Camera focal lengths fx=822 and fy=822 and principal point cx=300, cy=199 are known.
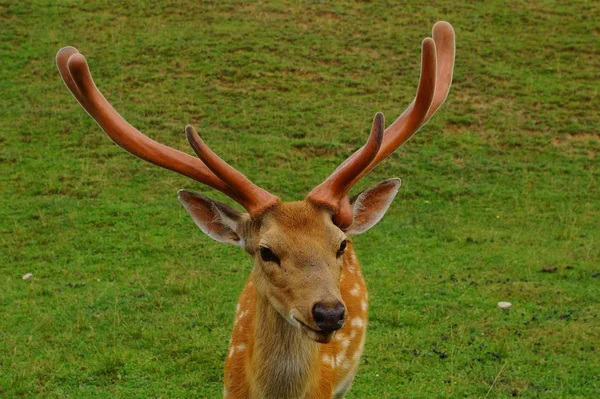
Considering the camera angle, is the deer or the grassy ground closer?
the deer

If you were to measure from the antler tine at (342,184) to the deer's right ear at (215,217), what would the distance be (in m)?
0.48

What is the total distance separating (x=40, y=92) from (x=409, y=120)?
12449 millimetres

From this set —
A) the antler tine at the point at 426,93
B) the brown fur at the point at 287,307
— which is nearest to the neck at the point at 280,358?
the brown fur at the point at 287,307

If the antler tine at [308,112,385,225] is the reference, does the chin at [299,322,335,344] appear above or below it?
below

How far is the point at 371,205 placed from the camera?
4.95m

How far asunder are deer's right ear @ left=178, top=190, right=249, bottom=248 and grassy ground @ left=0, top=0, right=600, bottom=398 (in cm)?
278

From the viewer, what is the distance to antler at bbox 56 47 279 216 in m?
4.53

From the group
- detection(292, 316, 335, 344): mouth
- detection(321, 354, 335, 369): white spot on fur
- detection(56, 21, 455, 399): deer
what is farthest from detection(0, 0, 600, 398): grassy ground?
detection(292, 316, 335, 344): mouth

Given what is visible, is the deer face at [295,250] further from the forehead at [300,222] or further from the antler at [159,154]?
the antler at [159,154]

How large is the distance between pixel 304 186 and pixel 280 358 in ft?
27.3

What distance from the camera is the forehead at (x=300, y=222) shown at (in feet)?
14.2

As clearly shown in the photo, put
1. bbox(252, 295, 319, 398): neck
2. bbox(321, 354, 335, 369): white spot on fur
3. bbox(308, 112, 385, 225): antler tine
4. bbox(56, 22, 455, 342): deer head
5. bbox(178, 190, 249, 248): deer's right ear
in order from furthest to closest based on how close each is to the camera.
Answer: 1. bbox(321, 354, 335, 369): white spot on fur
2. bbox(178, 190, 249, 248): deer's right ear
3. bbox(252, 295, 319, 398): neck
4. bbox(308, 112, 385, 225): antler tine
5. bbox(56, 22, 455, 342): deer head

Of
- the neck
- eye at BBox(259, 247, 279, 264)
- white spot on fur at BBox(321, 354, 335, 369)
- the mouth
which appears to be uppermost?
eye at BBox(259, 247, 279, 264)

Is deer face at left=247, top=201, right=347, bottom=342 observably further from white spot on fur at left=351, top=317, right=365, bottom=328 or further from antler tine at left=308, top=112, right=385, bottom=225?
white spot on fur at left=351, top=317, right=365, bottom=328
